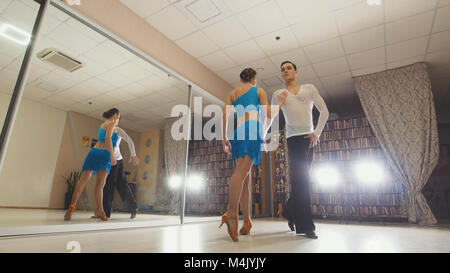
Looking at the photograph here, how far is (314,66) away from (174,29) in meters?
2.87

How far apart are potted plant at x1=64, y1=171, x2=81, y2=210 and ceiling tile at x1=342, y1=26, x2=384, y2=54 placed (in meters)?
4.50

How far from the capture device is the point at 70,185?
8.66 ft

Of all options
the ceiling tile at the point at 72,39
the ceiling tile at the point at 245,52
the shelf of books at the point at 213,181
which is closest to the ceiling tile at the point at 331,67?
the ceiling tile at the point at 245,52

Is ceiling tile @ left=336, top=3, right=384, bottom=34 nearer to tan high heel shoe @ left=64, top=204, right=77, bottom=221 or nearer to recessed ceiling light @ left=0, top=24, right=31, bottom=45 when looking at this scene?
recessed ceiling light @ left=0, top=24, right=31, bottom=45

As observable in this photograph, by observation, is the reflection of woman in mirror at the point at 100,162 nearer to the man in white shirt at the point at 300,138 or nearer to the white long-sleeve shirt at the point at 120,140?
the white long-sleeve shirt at the point at 120,140

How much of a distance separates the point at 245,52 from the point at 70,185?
3.50 m

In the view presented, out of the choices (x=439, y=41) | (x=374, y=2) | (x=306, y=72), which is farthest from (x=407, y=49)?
(x=306, y=72)

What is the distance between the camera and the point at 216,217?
4531 mm

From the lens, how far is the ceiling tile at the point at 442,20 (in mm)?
3373

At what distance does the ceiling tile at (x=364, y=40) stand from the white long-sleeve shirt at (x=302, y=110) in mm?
2348

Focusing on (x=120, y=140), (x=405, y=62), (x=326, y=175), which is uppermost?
(x=405, y=62)

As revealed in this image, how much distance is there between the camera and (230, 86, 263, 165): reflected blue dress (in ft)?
6.23

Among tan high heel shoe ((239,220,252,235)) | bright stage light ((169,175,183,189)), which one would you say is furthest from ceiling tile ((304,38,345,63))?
tan high heel shoe ((239,220,252,235))

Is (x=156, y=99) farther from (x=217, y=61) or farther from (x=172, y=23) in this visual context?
(x=217, y=61)
